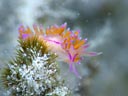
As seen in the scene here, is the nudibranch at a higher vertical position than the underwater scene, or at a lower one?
lower

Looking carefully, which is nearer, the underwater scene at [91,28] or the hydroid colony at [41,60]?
the hydroid colony at [41,60]

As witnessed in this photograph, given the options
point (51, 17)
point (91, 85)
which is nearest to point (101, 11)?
point (51, 17)

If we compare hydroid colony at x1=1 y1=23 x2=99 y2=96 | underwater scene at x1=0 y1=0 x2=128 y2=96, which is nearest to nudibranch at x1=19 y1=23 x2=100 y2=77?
hydroid colony at x1=1 y1=23 x2=99 y2=96

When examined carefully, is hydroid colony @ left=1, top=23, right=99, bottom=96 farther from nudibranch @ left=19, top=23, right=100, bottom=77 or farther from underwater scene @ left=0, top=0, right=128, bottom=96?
underwater scene @ left=0, top=0, right=128, bottom=96

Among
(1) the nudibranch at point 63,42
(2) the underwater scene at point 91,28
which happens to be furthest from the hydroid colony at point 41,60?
(2) the underwater scene at point 91,28

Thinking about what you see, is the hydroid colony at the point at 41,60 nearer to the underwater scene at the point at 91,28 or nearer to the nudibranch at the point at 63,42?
the nudibranch at the point at 63,42

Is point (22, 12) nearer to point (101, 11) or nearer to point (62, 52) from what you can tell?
point (101, 11)

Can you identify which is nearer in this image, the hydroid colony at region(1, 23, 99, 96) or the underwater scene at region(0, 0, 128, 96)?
the hydroid colony at region(1, 23, 99, 96)
